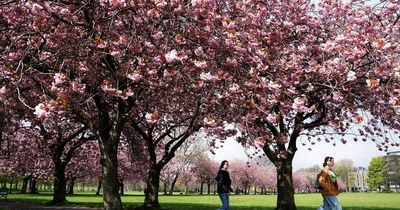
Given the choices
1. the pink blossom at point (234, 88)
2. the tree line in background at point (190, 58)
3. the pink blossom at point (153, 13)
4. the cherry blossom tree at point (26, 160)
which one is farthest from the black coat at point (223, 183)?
the cherry blossom tree at point (26, 160)

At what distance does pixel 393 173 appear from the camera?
5039 inches

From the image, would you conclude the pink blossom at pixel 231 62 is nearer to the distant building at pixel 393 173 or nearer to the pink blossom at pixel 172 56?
the pink blossom at pixel 172 56

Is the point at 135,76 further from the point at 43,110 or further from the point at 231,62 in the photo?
the point at 43,110

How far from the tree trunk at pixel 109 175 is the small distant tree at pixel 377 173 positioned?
136m

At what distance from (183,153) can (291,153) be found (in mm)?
44491

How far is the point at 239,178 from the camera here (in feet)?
314

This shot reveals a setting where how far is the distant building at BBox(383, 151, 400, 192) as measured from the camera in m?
118

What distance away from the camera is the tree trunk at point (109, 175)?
13.0 meters

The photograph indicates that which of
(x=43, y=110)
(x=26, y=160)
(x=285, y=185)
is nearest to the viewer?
(x=43, y=110)

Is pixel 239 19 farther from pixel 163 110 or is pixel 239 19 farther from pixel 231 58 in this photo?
pixel 163 110

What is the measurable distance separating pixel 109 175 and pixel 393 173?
442 feet

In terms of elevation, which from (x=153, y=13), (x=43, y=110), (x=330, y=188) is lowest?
(x=330, y=188)

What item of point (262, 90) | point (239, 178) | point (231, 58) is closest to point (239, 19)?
point (231, 58)

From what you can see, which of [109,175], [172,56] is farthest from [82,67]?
[109,175]
